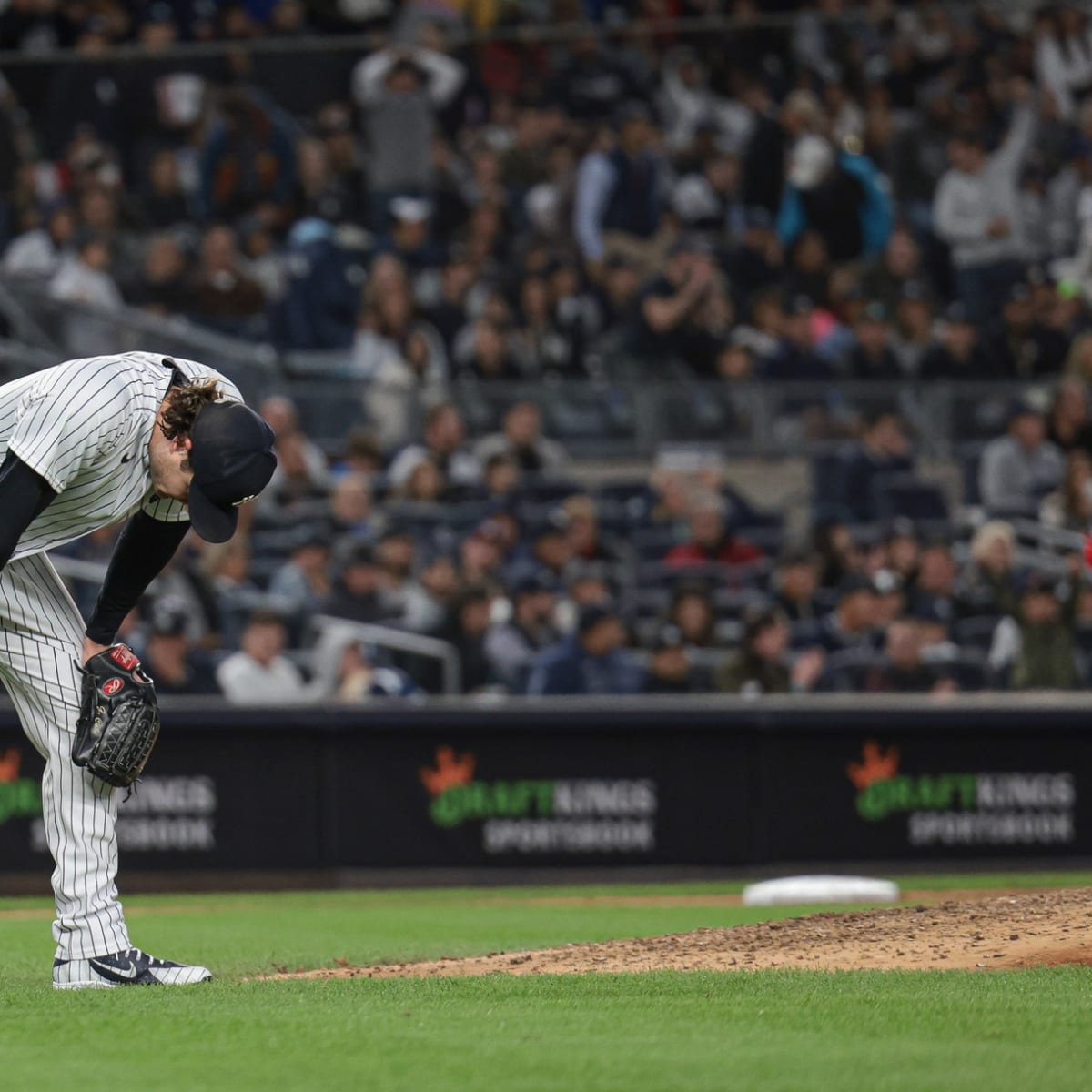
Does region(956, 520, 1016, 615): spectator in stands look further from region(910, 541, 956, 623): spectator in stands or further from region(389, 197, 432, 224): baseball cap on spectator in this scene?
region(389, 197, 432, 224): baseball cap on spectator

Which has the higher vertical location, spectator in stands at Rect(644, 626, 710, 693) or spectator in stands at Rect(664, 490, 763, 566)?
spectator in stands at Rect(664, 490, 763, 566)

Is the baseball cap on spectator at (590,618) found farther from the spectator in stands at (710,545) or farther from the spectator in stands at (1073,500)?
the spectator in stands at (1073,500)

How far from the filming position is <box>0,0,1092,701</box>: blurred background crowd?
1316 cm

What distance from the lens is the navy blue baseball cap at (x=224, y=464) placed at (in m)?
5.11

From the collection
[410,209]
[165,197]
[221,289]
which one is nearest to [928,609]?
[410,209]

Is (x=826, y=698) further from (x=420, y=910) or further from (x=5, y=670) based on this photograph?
(x=5, y=670)

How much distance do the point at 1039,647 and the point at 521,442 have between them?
13.0ft

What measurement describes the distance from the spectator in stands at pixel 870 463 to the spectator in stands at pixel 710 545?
1.03 m

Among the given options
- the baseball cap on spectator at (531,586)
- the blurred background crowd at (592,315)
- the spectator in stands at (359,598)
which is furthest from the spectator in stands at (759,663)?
the spectator in stands at (359,598)

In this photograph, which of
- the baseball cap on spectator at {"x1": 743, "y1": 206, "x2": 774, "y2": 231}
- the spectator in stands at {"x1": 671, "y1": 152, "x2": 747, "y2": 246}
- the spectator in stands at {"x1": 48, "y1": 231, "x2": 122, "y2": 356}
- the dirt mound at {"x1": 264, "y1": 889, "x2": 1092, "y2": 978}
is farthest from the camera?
the spectator in stands at {"x1": 671, "y1": 152, "x2": 747, "y2": 246}

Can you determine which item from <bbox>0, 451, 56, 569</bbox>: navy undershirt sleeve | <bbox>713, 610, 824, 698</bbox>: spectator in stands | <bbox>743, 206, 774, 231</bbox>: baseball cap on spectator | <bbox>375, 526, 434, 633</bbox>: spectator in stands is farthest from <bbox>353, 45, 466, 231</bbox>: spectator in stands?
<bbox>0, 451, 56, 569</bbox>: navy undershirt sleeve

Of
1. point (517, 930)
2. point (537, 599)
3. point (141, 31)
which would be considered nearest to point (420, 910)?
point (517, 930)

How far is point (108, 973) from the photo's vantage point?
5.50 meters

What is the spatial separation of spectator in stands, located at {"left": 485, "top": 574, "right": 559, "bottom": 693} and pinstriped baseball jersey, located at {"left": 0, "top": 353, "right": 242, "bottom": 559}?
7.65 metres
